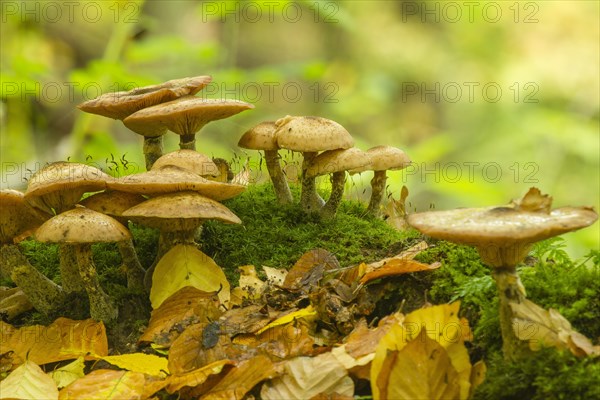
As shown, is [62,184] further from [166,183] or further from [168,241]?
[168,241]

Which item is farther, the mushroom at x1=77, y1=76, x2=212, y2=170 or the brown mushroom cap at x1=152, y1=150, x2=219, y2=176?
the mushroom at x1=77, y1=76, x2=212, y2=170

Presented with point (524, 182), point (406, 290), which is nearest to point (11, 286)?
point (406, 290)

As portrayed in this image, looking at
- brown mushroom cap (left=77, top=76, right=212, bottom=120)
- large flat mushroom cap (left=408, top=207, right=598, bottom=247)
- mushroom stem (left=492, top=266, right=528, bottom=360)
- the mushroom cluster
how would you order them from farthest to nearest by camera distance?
brown mushroom cap (left=77, top=76, right=212, bottom=120), the mushroom cluster, mushroom stem (left=492, top=266, right=528, bottom=360), large flat mushroom cap (left=408, top=207, right=598, bottom=247)

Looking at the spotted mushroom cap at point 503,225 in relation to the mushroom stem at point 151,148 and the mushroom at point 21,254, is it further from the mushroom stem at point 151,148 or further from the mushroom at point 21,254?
the mushroom stem at point 151,148

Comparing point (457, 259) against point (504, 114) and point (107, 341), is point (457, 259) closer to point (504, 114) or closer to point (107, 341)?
point (107, 341)

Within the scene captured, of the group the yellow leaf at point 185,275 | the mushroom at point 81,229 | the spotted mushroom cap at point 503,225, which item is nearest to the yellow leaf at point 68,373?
the yellow leaf at point 185,275

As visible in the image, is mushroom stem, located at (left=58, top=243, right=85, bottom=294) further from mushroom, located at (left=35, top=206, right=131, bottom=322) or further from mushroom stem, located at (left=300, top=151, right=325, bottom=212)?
mushroom stem, located at (left=300, top=151, right=325, bottom=212)

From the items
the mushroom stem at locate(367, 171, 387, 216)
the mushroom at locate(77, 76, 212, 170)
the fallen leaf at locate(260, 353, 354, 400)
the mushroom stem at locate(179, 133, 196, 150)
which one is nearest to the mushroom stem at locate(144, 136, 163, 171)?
the mushroom at locate(77, 76, 212, 170)
